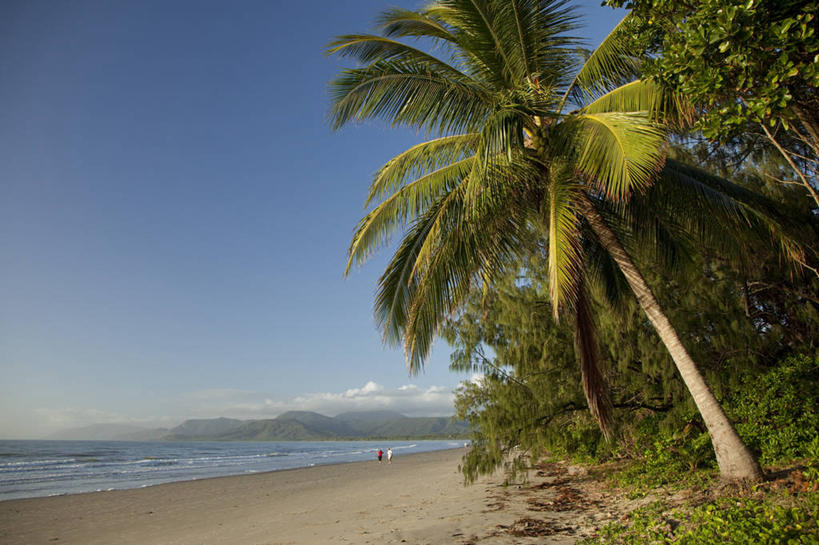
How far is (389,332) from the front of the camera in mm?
6844

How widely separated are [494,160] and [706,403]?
390 cm

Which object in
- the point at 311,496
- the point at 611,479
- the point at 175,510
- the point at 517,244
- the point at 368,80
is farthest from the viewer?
the point at 311,496

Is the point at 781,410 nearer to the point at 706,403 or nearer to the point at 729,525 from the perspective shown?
the point at 706,403

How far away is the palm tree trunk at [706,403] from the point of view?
534cm

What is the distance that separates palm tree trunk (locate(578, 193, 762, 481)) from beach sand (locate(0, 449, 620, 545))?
1.98 m

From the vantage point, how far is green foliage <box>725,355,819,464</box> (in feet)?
22.1

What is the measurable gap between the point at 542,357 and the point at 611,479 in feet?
9.43

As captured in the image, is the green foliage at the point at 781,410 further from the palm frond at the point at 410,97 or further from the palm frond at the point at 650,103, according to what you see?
the palm frond at the point at 410,97

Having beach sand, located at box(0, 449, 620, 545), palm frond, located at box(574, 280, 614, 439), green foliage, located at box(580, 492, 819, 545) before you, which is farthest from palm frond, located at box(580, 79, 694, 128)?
beach sand, located at box(0, 449, 620, 545)

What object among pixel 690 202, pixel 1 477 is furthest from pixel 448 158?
pixel 1 477

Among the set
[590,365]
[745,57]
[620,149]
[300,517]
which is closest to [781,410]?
[590,365]

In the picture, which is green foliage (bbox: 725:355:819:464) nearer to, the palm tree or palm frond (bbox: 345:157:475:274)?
the palm tree

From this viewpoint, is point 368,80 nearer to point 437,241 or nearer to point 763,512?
point 437,241

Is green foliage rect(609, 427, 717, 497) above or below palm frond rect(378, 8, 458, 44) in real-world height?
below
